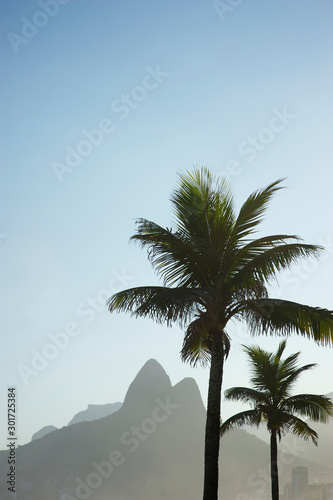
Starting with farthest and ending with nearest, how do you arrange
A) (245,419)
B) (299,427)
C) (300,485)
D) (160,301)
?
(300,485) → (245,419) → (299,427) → (160,301)

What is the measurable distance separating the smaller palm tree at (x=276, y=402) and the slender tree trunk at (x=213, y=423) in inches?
425

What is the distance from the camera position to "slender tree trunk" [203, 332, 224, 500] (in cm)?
839

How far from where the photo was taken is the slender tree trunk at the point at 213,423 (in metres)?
8.39

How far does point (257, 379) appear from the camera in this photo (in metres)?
20.0

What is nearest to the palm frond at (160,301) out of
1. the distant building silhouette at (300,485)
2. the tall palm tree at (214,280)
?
the tall palm tree at (214,280)

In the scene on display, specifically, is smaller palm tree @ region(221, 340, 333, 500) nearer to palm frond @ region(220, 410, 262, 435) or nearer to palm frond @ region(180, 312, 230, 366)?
palm frond @ region(220, 410, 262, 435)

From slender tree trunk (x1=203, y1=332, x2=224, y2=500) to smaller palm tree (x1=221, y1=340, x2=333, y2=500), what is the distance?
10.8 m

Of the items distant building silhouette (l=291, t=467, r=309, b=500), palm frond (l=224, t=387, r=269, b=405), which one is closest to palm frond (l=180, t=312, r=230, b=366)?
palm frond (l=224, t=387, r=269, b=405)

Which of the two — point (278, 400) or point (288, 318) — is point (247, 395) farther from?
point (288, 318)

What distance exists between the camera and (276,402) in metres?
19.4

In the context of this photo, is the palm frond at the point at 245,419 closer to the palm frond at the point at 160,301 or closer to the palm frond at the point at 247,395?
the palm frond at the point at 247,395

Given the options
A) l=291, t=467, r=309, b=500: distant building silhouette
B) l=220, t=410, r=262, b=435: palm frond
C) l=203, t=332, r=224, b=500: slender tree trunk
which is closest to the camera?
l=203, t=332, r=224, b=500: slender tree trunk

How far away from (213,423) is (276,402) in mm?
11584

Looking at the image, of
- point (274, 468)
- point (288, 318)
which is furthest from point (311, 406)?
point (288, 318)
